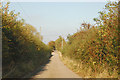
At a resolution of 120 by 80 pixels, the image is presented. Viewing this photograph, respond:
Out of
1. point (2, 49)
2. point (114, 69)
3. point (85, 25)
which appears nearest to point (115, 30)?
point (114, 69)

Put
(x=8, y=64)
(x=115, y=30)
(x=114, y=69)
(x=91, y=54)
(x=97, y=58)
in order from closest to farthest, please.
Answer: (x=115, y=30) → (x=114, y=69) → (x=8, y=64) → (x=97, y=58) → (x=91, y=54)

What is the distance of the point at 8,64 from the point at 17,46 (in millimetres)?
1628

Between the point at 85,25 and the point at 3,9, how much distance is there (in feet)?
38.0

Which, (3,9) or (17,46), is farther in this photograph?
(17,46)

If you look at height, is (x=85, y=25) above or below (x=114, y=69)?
above

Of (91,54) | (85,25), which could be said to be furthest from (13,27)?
(85,25)

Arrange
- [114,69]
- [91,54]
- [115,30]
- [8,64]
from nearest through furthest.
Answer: [115,30] < [114,69] < [8,64] < [91,54]

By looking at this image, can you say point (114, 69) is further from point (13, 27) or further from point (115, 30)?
point (13, 27)

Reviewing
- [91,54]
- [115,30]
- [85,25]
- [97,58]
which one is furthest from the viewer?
[85,25]

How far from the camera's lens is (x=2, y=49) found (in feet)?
27.1

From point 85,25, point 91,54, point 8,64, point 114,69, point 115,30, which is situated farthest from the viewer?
point 85,25

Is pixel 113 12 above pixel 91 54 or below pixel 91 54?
above

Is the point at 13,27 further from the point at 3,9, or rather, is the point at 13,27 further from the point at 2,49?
the point at 2,49

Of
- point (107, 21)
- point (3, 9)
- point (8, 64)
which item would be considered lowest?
point (8, 64)
